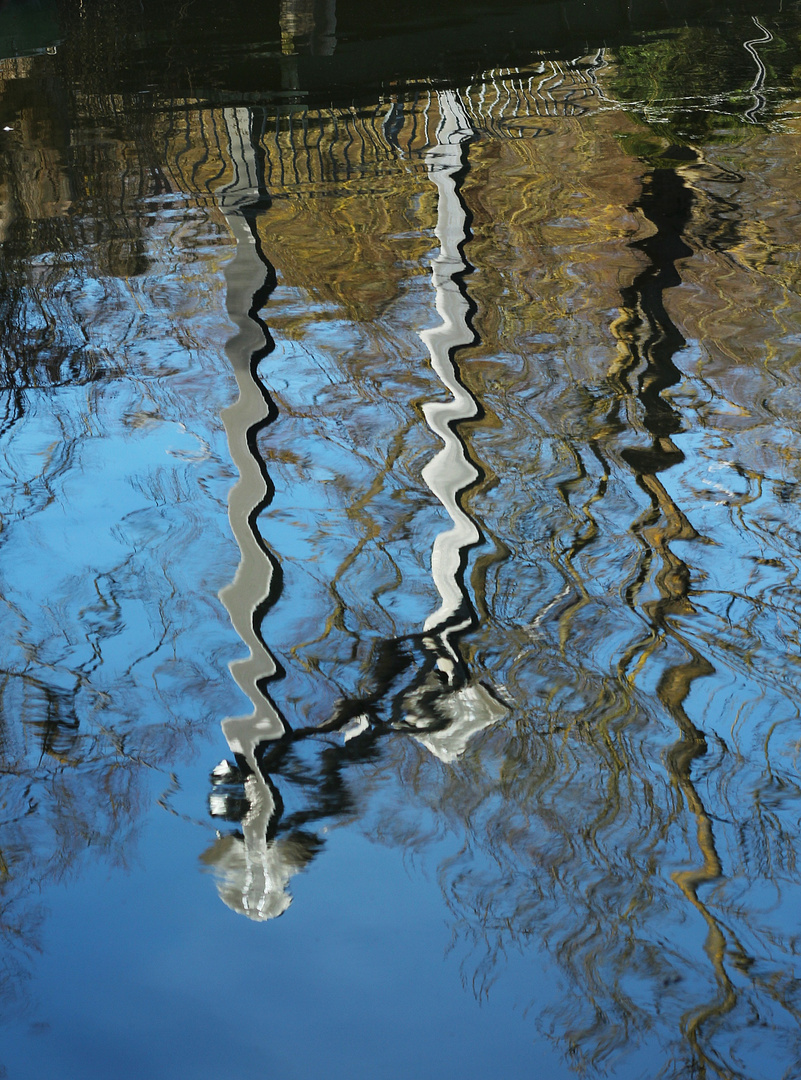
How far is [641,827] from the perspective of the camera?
1.64m

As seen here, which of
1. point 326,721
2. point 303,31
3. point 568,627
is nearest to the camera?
point 326,721

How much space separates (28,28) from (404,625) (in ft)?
26.7

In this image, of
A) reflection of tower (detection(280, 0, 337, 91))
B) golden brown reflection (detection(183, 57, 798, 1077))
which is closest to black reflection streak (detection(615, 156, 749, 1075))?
golden brown reflection (detection(183, 57, 798, 1077))

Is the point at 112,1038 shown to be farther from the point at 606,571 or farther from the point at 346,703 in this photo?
the point at 606,571

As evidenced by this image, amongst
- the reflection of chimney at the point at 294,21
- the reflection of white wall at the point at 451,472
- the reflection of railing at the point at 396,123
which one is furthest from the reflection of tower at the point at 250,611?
the reflection of chimney at the point at 294,21

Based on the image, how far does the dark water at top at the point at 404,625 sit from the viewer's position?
1438mm

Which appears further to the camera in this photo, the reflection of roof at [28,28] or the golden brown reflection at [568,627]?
the reflection of roof at [28,28]

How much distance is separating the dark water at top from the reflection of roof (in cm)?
411

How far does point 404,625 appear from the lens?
2117mm

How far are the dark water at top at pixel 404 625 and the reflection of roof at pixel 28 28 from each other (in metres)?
4.11

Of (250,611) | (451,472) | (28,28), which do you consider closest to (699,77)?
(451,472)

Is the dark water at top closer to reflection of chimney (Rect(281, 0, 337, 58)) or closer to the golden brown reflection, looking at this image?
the golden brown reflection

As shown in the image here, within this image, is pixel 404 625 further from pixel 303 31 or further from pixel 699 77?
pixel 303 31

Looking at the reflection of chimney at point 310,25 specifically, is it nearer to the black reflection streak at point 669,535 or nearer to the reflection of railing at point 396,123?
the reflection of railing at point 396,123
